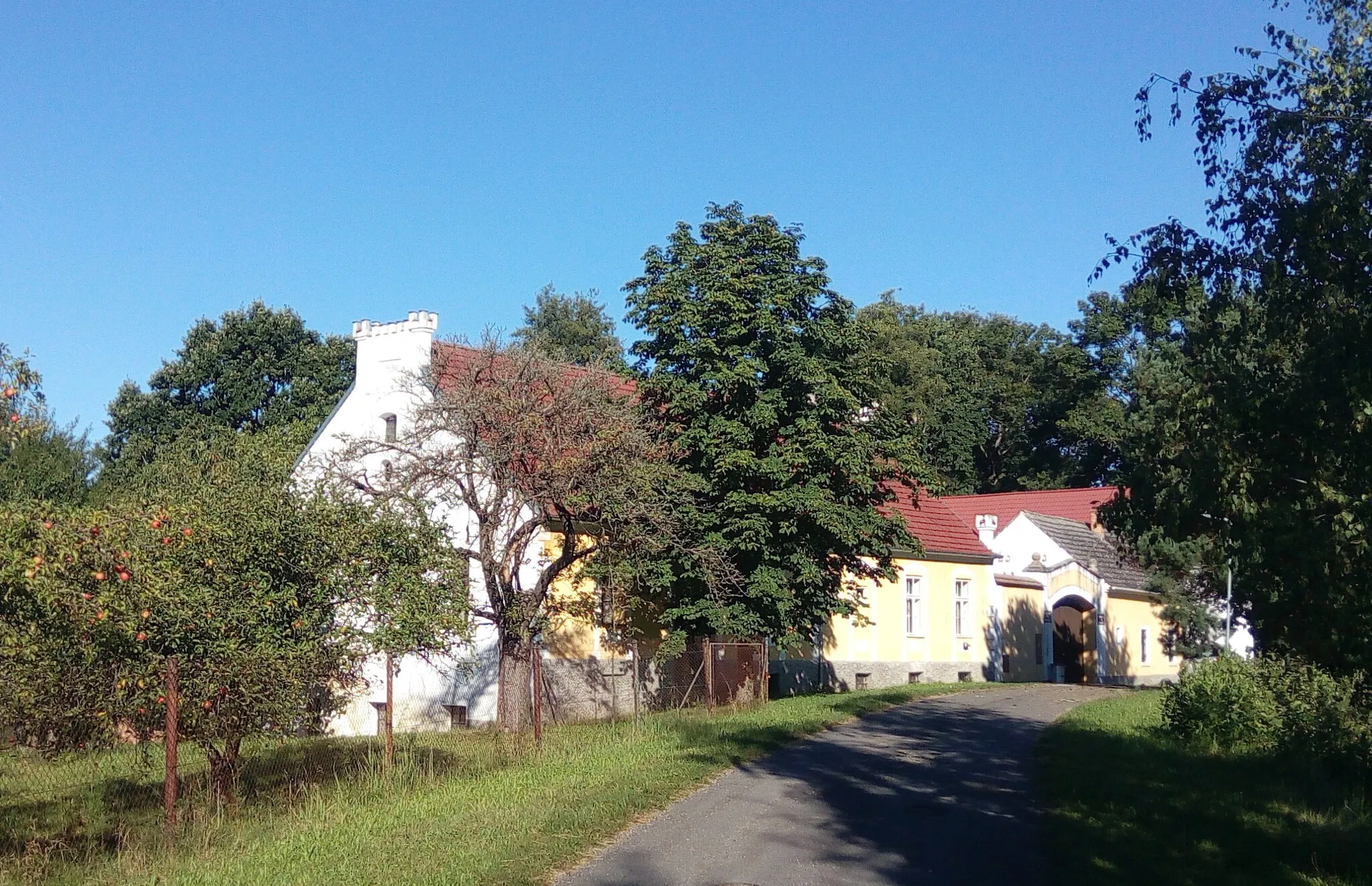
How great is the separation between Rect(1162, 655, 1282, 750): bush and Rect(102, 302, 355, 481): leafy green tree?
35137mm

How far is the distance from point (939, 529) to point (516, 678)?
19373 mm

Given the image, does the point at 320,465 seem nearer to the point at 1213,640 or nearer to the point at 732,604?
the point at 732,604

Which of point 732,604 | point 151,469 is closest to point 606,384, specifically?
point 732,604

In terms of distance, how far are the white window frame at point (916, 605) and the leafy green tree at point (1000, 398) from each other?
20139 mm

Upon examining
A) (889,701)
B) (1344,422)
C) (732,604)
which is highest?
(1344,422)

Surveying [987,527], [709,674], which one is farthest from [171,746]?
[987,527]

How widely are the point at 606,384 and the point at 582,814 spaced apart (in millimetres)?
10711

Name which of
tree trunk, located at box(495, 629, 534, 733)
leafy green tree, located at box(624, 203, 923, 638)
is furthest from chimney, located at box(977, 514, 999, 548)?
tree trunk, located at box(495, 629, 534, 733)

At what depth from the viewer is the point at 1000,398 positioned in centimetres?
6612

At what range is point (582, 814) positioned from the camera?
38.4ft

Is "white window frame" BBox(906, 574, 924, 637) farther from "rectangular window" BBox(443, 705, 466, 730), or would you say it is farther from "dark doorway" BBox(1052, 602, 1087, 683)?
"rectangular window" BBox(443, 705, 466, 730)

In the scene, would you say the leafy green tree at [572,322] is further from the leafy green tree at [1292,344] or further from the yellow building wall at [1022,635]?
the leafy green tree at [1292,344]

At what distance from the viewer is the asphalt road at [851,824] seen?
994 centimetres

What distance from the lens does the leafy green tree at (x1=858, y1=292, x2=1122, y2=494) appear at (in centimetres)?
5875
